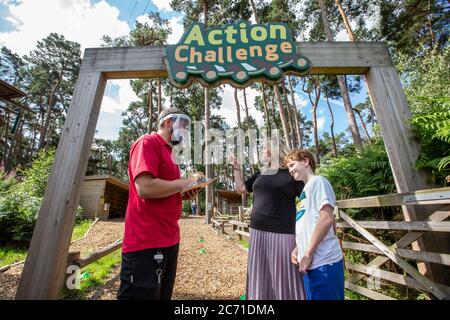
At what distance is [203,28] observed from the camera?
278 cm

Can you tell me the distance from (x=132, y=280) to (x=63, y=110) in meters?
33.9

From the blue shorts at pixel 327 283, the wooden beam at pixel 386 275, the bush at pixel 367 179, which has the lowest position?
the wooden beam at pixel 386 275

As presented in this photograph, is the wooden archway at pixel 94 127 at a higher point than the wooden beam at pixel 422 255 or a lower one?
higher

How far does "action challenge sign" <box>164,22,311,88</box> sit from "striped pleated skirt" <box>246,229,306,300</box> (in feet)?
5.63

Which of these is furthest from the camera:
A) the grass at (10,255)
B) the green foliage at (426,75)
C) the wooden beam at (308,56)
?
the green foliage at (426,75)

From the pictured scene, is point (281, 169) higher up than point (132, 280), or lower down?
higher up

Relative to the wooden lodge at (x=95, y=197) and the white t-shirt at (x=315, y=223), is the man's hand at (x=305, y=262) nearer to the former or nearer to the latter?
the white t-shirt at (x=315, y=223)

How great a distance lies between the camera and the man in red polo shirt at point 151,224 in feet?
4.72

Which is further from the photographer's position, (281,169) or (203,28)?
(203,28)

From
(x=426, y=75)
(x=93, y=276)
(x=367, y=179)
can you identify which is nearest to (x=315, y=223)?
(x=367, y=179)

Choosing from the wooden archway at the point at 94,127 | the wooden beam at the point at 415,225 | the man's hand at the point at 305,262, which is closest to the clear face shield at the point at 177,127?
the wooden archway at the point at 94,127

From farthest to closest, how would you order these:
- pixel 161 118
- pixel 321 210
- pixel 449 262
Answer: pixel 161 118, pixel 449 262, pixel 321 210
